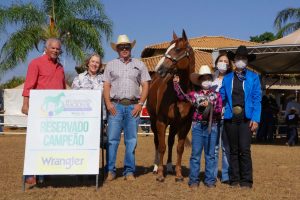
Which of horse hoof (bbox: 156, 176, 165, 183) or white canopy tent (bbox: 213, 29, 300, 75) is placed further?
white canopy tent (bbox: 213, 29, 300, 75)

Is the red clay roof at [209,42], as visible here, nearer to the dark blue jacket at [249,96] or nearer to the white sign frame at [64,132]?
the dark blue jacket at [249,96]

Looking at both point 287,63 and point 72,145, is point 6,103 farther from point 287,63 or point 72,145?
point 72,145

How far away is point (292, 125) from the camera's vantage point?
15.3 metres

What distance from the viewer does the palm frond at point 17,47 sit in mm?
21016

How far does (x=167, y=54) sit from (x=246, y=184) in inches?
84.1

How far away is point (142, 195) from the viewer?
5684 mm

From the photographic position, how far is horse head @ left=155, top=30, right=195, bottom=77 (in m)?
6.17

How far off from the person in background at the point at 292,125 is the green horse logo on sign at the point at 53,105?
10.8m

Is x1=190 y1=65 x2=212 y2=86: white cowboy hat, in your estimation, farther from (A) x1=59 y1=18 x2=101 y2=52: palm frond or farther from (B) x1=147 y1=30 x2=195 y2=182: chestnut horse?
(A) x1=59 y1=18 x2=101 y2=52: palm frond

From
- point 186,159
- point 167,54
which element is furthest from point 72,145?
point 186,159

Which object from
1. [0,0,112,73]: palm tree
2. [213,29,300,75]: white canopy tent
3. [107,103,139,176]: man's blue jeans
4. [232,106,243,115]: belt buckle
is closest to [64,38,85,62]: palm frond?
[0,0,112,73]: palm tree

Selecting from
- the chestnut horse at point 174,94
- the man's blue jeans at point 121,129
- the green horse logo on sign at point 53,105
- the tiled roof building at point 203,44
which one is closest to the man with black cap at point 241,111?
the chestnut horse at point 174,94

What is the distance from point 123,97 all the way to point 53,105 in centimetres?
107

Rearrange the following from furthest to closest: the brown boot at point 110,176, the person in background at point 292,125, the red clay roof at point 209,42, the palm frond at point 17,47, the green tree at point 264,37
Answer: the green tree at point 264,37 → the red clay roof at point 209,42 → the palm frond at point 17,47 → the person in background at point 292,125 → the brown boot at point 110,176
